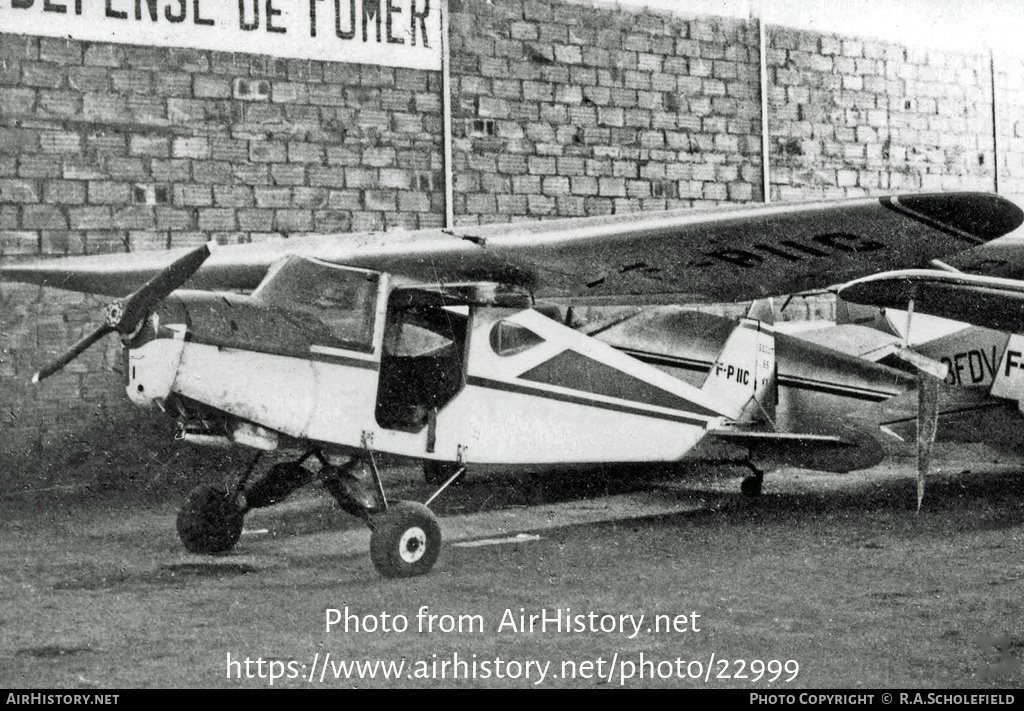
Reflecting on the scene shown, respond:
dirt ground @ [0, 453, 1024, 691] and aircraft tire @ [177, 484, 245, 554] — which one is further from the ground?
aircraft tire @ [177, 484, 245, 554]

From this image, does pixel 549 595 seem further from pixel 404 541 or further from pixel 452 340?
pixel 452 340

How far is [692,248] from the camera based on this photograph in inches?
203

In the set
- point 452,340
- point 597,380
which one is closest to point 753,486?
point 597,380

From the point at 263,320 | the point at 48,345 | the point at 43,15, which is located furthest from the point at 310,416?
the point at 43,15

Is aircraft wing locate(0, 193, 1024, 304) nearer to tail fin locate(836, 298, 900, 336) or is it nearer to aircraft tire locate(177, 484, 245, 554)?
aircraft tire locate(177, 484, 245, 554)

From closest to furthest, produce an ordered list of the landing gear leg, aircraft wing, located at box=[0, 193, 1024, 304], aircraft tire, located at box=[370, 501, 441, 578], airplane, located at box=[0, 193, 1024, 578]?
aircraft wing, located at box=[0, 193, 1024, 304] < airplane, located at box=[0, 193, 1024, 578] < aircraft tire, located at box=[370, 501, 441, 578] < the landing gear leg

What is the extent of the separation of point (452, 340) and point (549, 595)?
66.3 inches

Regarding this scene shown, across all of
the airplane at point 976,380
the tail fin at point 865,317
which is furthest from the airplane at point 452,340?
the tail fin at point 865,317

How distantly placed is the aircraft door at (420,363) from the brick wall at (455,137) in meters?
2.50

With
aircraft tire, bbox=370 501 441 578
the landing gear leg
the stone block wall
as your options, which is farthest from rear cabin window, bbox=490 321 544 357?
the stone block wall

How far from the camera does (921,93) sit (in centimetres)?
1230

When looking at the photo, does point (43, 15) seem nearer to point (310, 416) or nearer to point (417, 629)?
point (310, 416)

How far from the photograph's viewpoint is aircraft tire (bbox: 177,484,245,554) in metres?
5.70

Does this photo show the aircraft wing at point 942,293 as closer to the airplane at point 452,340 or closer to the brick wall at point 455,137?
the airplane at point 452,340
